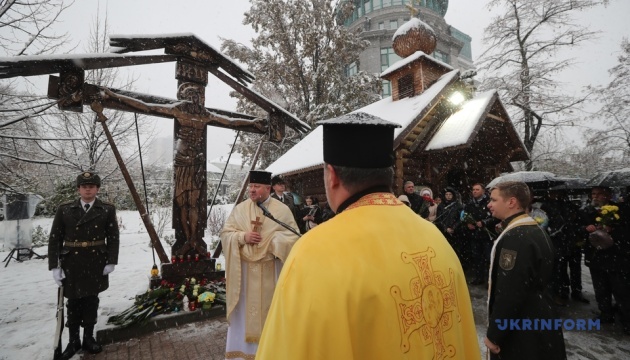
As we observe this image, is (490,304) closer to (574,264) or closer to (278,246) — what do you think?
Answer: (278,246)

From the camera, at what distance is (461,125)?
920cm

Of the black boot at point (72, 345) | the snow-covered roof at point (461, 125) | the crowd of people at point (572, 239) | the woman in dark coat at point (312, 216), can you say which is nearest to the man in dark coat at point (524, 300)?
the crowd of people at point (572, 239)

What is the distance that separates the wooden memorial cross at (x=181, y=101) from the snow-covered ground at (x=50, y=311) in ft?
5.83

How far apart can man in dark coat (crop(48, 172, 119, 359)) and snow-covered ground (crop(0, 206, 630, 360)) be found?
334 mm

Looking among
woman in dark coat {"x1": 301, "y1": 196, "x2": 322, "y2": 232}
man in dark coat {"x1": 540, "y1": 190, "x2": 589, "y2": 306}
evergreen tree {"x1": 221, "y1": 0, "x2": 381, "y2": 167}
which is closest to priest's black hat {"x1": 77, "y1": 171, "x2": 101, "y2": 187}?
woman in dark coat {"x1": 301, "y1": 196, "x2": 322, "y2": 232}

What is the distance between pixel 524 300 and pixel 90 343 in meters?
5.21

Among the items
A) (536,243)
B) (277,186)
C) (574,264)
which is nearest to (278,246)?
(536,243)

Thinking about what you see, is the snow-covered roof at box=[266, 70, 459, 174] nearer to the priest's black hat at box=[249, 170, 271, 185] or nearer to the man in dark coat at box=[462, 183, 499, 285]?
the man in dark coat at box=[462, 183, 499, 285]

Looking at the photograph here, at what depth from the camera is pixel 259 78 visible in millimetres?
20359

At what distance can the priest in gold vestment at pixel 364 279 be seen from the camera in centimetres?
94

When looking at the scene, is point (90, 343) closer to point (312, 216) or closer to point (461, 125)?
point (312, 216)

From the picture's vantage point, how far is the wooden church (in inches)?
359

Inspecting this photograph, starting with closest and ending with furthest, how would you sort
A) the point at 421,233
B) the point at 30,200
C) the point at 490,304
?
the point at 421,233 < the point at 490,304 < the point at 30,200

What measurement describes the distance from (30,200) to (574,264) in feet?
55.0
